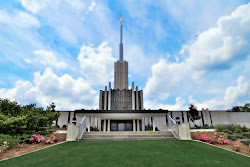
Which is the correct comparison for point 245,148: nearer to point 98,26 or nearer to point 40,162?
point 40,162

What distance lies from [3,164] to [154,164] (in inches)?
200

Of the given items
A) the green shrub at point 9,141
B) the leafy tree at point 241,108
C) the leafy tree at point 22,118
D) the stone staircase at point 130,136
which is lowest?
the stone staircase at point 130,136

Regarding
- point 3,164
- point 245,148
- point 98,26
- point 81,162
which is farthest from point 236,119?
point 3,164

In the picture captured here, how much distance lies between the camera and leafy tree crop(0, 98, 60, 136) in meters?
7.79

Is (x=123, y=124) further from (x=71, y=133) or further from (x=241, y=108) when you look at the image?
(x=241, y=108)

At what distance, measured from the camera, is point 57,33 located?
1197 cm

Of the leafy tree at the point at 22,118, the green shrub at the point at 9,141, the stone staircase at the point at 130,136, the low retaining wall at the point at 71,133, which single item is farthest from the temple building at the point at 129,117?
the green shrub at the point at 9,141

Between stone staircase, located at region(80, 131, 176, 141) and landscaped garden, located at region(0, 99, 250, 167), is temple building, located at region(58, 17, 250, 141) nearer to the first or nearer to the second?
stone staircase, located at region(80, 131, 176, 141)

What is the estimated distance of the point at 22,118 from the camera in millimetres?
7859

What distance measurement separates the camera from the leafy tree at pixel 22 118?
7.79 meters

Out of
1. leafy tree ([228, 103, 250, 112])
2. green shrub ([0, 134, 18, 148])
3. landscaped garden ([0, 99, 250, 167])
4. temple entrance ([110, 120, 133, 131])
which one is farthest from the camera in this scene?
leafy tree ([228, 103, 250, 112])

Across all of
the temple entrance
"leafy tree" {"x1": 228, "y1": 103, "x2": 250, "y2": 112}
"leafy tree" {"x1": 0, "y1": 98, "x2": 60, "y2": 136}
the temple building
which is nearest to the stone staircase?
"leafy tree" {"x1": 0, "y1": 98, "x2": 60, "y2": 136}

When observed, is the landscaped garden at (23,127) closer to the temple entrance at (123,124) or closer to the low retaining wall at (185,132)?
the low retaining wall at (185,132)

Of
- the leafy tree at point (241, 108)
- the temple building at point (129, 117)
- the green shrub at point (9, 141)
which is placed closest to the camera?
the green shrub at point (9, 141)
